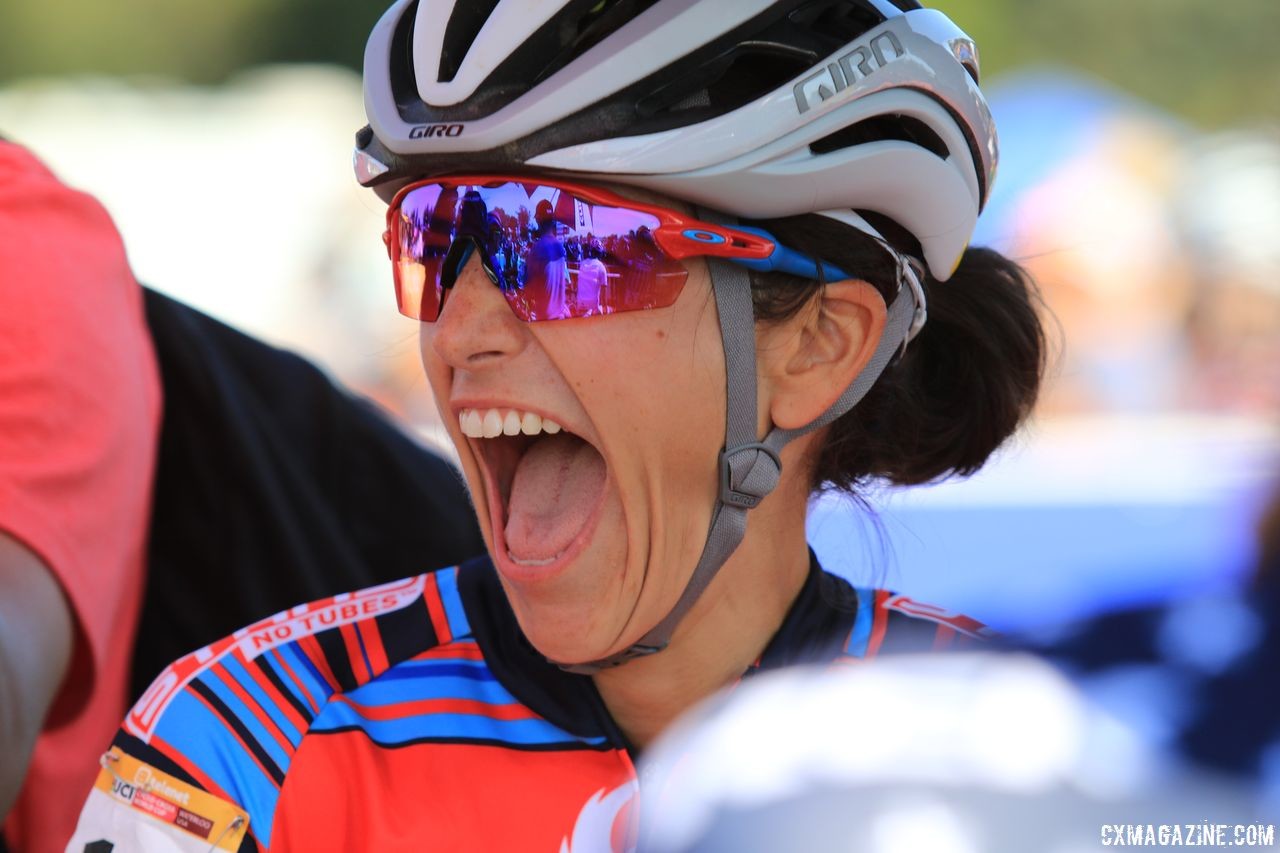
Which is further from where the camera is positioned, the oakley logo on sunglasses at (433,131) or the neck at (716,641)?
the neck at (716,641)

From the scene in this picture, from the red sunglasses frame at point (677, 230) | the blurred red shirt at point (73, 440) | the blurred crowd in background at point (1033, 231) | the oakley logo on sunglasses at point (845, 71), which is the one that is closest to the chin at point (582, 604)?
the red sunglasses frame at point (677, 230)

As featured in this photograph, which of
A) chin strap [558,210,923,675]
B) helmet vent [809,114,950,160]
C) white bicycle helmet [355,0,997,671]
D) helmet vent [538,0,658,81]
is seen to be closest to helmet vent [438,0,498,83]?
white bicycle helmet [355,0,997,671]

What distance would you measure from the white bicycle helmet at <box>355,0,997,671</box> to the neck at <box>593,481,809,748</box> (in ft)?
0.33

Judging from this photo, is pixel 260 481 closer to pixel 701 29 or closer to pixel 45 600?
pixel 45 600

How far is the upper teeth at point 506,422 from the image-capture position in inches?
81.9

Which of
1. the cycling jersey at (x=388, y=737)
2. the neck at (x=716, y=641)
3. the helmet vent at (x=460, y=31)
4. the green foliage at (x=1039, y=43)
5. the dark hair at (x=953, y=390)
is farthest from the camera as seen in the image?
the green foliage at (x=1039, y=43)

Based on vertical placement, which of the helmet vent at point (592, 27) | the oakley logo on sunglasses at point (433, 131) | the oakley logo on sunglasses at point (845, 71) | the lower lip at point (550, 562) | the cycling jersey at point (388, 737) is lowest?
the cycling jersey at point (388, 737)

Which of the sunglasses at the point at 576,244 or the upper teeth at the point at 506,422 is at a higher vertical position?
the sunglasses at the point at 576,244

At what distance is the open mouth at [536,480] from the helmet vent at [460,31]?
1.69 ft

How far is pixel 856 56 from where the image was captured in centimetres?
214

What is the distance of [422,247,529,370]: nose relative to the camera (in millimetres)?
2059

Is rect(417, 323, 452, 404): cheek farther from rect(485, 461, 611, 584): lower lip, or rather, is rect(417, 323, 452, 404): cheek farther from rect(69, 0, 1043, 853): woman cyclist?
rect(485, 461, 611, 584): lower lip

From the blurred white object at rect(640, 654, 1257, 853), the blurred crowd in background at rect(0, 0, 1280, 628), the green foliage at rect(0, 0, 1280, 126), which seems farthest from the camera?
the green foliage at rect(0, 0, 1280, 126)

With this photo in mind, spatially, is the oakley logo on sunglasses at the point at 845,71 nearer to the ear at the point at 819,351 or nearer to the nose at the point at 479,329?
the ear at the point at 819,351
